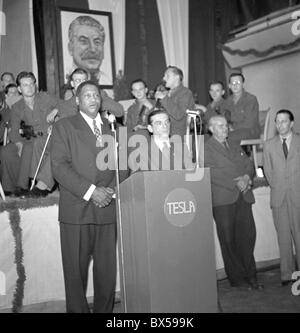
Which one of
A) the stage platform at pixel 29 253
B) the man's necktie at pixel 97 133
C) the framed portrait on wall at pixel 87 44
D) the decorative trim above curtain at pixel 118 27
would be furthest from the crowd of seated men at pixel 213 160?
the decorative trim above curtain at pixel 118 27

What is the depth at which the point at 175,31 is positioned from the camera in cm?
660

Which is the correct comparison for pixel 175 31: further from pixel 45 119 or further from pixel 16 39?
pixel 45 119

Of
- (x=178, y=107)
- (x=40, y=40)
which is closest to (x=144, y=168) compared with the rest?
(x=178, y=107)

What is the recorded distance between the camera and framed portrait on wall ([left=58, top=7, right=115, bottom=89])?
577 centimetres

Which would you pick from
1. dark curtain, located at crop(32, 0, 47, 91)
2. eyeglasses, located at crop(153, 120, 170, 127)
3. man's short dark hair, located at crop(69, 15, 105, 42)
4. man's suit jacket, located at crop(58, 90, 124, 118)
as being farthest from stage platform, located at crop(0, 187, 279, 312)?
man's short dark hair, located at crop(69, 15, 105, 42)

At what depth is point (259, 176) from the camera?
4.66 meters

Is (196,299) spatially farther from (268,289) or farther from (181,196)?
(268,289)

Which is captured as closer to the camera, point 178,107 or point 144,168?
point 144,168

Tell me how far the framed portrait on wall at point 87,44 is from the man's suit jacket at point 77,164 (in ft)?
10.8

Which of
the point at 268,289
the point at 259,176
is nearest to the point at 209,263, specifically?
the point at 268,289

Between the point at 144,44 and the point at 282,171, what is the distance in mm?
3437

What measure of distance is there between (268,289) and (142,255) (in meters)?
1.89

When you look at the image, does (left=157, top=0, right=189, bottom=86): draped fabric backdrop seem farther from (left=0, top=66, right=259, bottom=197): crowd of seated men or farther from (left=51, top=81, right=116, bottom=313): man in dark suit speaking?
(left=51, top=81, right=116, bottom=313): man in dark suit speaking

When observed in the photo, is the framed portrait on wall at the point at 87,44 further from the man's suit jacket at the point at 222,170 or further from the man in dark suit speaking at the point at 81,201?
the man in dark suit speaking at the point at 81,201
